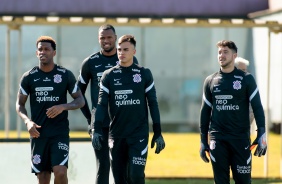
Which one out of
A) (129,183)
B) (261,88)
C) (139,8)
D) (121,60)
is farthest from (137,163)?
(139,8)

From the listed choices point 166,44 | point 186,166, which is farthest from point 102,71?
point 166,44

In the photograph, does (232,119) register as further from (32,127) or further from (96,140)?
(32,127)

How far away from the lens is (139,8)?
103 feet

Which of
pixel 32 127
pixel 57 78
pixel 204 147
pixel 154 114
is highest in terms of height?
pixel 57 78

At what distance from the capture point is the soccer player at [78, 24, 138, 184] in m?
10.8

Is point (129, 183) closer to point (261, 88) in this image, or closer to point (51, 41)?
point (51, 41)

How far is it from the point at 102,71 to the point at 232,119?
1978 mm

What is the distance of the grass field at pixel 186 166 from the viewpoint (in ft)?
51.5

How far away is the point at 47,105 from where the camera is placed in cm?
1012

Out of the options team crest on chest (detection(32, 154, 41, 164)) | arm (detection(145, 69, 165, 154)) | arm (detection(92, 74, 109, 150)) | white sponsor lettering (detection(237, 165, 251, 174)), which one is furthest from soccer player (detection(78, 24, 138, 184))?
white sponsor lettering (detection(237, 165, 251, 174))

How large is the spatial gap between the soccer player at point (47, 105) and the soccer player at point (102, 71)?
77cm

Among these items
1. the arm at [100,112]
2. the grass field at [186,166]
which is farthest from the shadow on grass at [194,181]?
the arm at [100,112]

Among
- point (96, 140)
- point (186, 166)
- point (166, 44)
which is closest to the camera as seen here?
point (96, 140)

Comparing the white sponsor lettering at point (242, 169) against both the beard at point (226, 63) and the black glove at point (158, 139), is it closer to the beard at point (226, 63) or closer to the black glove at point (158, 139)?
the black glove at point (158, 139)
